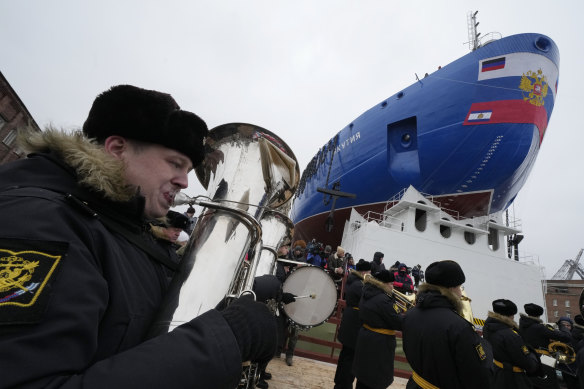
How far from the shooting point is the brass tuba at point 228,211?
4.08ft

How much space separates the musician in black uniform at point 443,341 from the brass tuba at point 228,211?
6.79 ft

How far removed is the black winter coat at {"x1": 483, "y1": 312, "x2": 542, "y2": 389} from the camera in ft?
12.8

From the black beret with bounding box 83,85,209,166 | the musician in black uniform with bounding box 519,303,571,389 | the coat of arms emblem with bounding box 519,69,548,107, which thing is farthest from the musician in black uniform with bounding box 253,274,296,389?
the coat of arms emblem with bounding box 519,69,548,107

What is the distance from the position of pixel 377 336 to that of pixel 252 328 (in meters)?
3.59

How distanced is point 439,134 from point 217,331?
53.9ft

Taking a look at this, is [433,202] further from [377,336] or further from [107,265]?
[107,265]

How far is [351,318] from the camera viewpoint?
15.7ft

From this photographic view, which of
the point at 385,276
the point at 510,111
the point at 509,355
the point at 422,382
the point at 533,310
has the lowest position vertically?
the point at 422,382

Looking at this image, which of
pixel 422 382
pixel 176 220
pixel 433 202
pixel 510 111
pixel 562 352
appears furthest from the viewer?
pixel 433 202

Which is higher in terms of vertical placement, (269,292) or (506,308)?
A: (506,308)

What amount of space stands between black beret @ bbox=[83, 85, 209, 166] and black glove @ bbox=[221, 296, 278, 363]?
77 centimetres

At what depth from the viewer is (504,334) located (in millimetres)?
4082

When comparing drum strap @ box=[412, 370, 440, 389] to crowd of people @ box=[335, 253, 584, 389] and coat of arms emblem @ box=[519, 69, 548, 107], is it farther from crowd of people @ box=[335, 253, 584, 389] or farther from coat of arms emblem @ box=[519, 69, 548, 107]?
coat of arms emblem @ box=[519, 69, 548, 107]

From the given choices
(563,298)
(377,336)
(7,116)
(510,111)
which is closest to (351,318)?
Result: (377,336)
